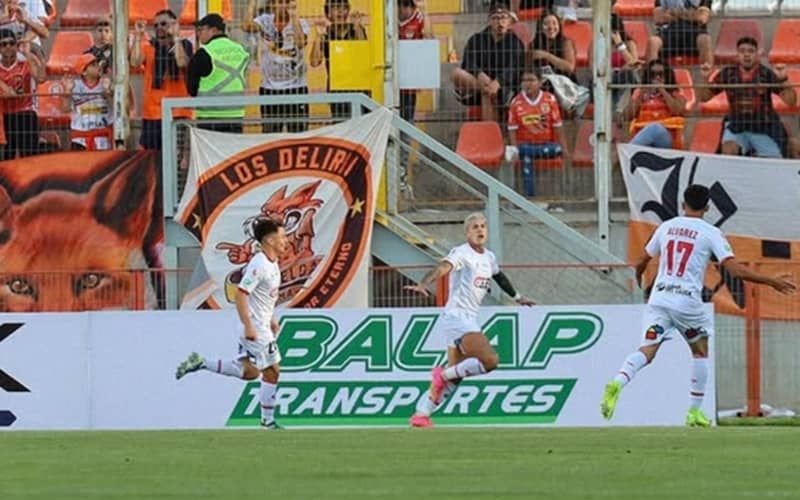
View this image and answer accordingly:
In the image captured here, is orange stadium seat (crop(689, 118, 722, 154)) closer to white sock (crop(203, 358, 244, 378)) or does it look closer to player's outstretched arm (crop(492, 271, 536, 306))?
player's outstretched arm (crop(492, 271, 536, 306))

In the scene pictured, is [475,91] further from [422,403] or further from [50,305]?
[50,305]

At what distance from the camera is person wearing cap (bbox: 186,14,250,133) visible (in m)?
22.7

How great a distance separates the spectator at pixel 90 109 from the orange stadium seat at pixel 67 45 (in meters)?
1.31

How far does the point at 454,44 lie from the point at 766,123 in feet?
11.6

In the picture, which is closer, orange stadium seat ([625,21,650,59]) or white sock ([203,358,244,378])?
white sock ([203,358,244,378])

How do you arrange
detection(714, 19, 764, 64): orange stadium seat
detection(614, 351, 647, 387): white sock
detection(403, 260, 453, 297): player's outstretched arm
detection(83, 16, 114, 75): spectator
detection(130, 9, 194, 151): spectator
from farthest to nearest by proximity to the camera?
1. detection(83, 16, 114, 75): spectator
2. detection(714, 19, 764, 64): orange stadium seat
3. detection(130, 9, 194, 151): spectator
4. detection(403, 260, 453, 297): player's outstretched arm
5. detection(614, 351, 647, 387): white sock

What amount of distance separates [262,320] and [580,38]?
243 inches

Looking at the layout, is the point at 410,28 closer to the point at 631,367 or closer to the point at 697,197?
the point at 697,197

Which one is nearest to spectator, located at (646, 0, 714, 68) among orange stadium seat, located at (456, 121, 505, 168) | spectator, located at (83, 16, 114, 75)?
orange stadium seat, located at (456, 121, 505, 168)

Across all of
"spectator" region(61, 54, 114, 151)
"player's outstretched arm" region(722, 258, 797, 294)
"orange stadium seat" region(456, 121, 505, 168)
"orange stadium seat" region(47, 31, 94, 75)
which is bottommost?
"player's outstretched arm" region(722, 258, 797, 294)

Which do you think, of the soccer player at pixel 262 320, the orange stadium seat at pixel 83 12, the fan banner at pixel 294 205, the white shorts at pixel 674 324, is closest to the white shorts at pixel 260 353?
the soccer player at pixel 262 320

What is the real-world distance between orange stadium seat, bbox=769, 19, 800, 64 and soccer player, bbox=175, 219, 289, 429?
6.92 meters

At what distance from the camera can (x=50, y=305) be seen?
2281cm

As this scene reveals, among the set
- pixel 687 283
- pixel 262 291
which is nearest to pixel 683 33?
pixel 687 283
